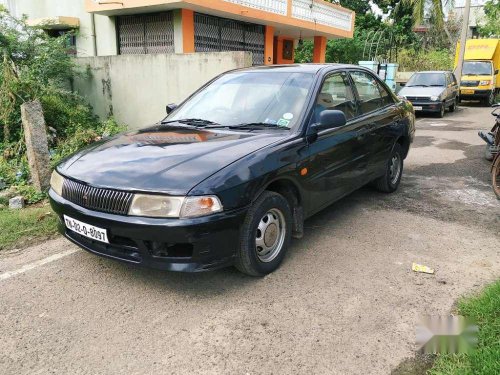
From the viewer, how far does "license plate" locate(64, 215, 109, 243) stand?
3070 millimetres

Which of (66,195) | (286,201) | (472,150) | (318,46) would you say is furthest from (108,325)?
(318,46)

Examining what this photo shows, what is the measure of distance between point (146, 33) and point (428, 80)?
1009 cm

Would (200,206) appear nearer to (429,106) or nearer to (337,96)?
(337,96)

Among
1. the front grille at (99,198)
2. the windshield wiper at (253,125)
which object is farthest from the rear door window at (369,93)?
the front grille at (99,198)

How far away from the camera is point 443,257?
3918 mm

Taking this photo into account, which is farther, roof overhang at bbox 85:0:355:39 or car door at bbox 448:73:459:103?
car door at bbox 448:73:459:103

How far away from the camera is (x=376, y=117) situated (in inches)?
198

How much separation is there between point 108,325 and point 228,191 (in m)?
1.20

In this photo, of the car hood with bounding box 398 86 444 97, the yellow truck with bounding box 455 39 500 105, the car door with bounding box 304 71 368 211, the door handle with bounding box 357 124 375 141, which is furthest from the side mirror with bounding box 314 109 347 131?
the yellow truck with bounding box 455 39 500 105

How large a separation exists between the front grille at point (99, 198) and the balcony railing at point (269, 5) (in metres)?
9.10

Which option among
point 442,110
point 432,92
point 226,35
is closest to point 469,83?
point 442,110

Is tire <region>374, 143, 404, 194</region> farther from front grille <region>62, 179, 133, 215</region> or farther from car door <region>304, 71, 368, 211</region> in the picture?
front grille <region>62, 179, 133, 215</region>

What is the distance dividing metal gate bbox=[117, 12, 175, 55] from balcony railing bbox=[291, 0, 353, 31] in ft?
15.7

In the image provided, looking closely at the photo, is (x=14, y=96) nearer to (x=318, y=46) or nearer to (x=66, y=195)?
(x=66, y=195)
